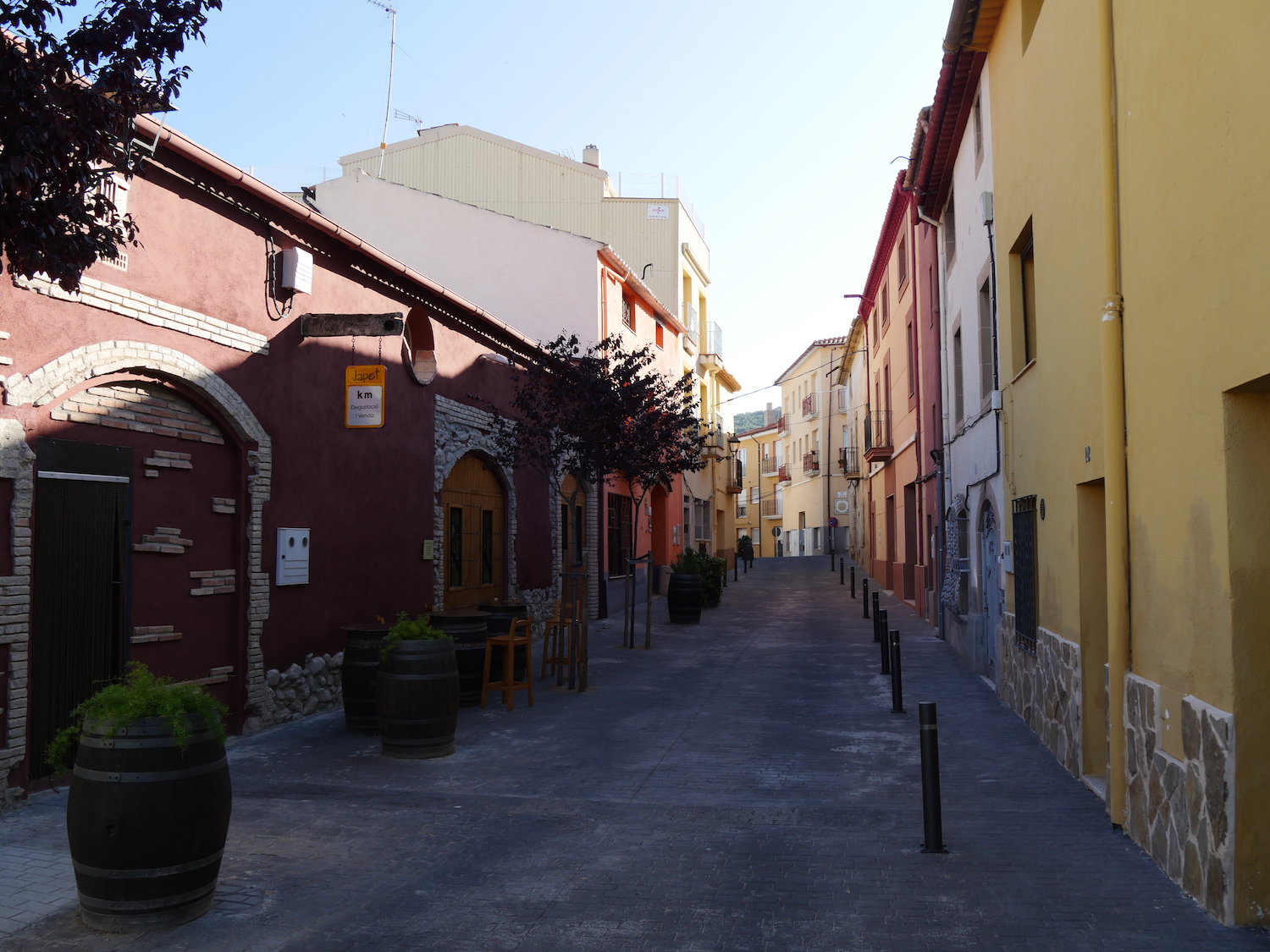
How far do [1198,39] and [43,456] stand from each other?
7.08 m

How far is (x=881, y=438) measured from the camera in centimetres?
2688

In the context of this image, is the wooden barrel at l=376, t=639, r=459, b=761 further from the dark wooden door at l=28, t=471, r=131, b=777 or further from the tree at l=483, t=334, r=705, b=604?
the tree at l=483, t=334, r=705, b=604

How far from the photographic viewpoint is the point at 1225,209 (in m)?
4.38

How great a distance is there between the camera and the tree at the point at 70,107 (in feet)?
13.9

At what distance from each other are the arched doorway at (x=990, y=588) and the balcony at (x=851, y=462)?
2467 cm

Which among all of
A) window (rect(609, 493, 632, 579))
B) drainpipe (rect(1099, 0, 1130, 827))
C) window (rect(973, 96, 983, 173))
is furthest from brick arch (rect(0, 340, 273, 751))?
window (rect(609, 493, 632, 579))

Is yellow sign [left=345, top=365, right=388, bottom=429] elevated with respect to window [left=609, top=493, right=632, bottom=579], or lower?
elevated

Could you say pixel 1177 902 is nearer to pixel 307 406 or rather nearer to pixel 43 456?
pixel 43 456

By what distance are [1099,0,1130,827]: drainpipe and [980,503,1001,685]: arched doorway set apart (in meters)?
5.27

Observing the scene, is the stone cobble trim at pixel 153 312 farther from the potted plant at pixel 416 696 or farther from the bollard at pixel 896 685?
the bollard at pixel 896 685

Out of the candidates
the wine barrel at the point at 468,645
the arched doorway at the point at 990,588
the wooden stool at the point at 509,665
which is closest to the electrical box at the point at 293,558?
the wine barrel at the point at 468,645

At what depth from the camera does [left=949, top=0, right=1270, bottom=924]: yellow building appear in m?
4.39

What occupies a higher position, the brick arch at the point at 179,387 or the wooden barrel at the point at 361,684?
the brick arch at the point at 179,387

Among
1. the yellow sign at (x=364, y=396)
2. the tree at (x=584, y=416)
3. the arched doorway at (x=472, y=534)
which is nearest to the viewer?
the yellow sign at (x=364, y=396)
